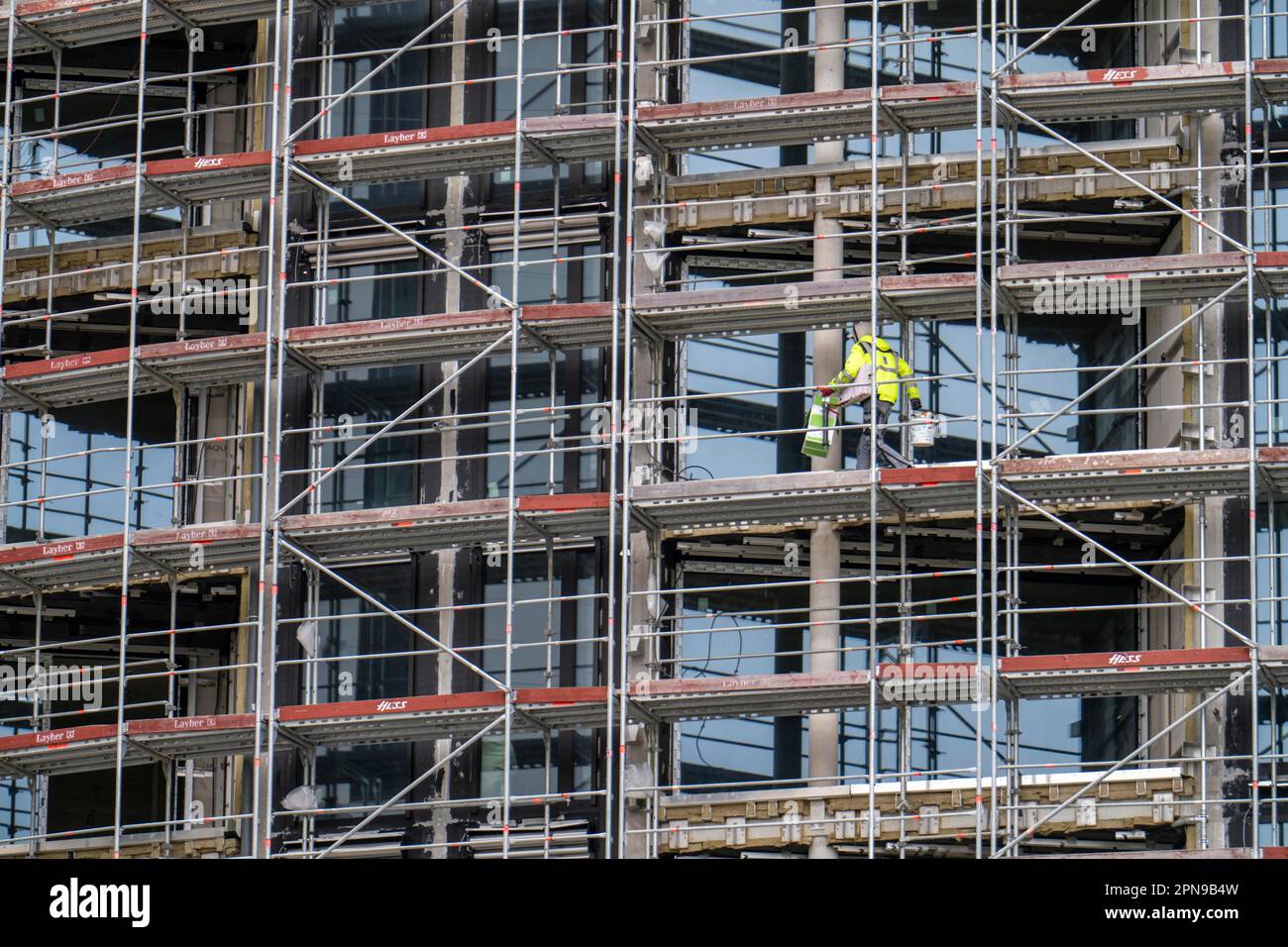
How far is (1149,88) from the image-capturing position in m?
33.1

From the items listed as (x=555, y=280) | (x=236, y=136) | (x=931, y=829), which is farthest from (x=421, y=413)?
(x=931, y=829)

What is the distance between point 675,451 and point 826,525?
1.93 metres

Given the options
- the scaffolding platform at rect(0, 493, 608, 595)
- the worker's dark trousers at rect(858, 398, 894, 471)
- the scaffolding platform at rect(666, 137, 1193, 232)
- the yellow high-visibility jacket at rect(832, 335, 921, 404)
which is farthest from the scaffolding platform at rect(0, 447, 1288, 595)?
the scaffolding platform at rect(666, 137, 1193, 232)

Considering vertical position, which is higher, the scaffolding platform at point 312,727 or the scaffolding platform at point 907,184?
the scaffolding platform at point 907,184

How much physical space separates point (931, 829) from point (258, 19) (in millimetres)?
12876

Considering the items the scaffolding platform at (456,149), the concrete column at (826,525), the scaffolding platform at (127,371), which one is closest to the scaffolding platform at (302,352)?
the scaffolding platform at (127,371)

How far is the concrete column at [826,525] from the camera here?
33312 mm

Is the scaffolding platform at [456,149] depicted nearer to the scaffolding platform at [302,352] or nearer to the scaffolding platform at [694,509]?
the scaffolding platform at [302,352]

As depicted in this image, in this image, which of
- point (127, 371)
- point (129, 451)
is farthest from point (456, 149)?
point (129, 451)

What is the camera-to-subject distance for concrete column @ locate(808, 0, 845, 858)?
33.3 m

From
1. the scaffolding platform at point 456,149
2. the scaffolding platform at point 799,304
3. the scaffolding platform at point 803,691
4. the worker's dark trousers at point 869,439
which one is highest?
the scaffolding platform at point 456,149

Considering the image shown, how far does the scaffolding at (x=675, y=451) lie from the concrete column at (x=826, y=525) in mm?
55

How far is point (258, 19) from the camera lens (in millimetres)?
37344
